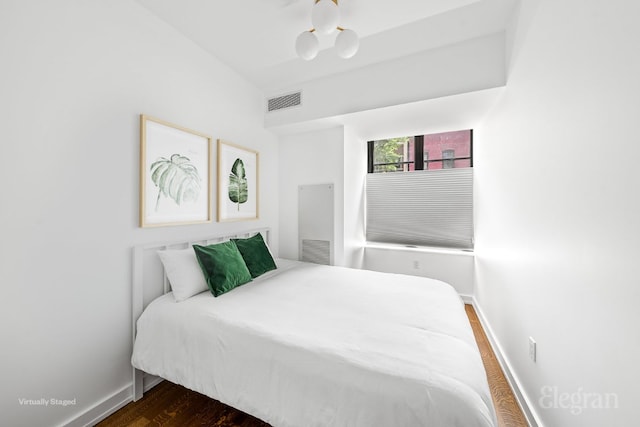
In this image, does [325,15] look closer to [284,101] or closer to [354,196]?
[284,101]

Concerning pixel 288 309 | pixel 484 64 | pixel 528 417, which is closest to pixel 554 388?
pixel 528 417

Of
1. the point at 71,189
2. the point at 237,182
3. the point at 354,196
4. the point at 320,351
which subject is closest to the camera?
the point at 320,351

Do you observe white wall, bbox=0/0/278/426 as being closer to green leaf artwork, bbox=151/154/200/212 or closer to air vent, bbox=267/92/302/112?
green leaf artwork, bbox=151/154/200/212

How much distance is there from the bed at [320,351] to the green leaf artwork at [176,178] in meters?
0.46

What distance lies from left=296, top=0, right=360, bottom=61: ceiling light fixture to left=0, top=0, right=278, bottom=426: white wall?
1166 mm

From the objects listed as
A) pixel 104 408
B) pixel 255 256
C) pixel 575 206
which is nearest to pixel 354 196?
pixel 255 256

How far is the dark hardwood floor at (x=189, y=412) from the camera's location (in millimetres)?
1497

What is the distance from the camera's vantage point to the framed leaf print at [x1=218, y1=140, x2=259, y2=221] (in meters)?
2.43

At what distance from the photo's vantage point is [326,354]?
115 cm

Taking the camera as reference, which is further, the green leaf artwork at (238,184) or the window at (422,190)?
the window at (422,190)

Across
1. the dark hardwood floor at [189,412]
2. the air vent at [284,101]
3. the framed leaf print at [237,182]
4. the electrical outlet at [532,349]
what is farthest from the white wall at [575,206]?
the framed leaf print at [237,182]

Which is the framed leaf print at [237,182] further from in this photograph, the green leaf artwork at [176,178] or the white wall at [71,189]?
the white wall at [71,189]

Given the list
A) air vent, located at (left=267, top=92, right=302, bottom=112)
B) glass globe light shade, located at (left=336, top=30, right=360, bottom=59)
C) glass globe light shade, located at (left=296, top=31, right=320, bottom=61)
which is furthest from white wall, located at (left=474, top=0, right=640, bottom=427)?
air vent, located at (left=267, top=92, right=302, bottom=112)

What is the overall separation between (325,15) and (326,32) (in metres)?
0.09
